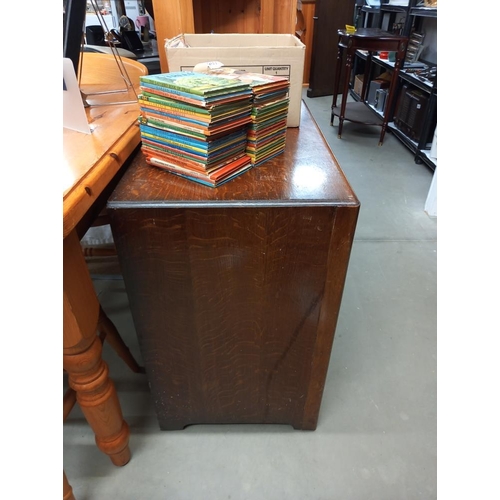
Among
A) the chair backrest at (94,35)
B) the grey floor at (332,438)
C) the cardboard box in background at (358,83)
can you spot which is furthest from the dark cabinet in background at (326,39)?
the grey floor at (332,438)

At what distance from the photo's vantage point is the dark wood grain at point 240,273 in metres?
0.67

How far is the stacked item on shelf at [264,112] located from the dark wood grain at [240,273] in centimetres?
4

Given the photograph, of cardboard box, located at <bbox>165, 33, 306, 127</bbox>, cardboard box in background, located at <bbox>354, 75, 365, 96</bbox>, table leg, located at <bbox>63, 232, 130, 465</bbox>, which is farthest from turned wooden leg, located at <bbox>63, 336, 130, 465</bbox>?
cardboard box in background, located at <bbox>354, 75, 365, 96</bbox>

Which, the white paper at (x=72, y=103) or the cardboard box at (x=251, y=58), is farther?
the cardboard box at (x=251, y=58)

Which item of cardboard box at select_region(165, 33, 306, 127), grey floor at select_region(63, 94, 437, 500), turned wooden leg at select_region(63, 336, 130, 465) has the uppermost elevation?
cardboard box at select_region(165, 33, 306, 127)

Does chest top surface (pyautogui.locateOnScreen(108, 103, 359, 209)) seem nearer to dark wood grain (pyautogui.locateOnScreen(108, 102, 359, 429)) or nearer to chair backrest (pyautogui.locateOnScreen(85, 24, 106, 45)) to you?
dark wood grain (pyautogui.locateOnScreen(108, 102, 359, 429))

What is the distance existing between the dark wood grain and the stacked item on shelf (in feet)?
0.12

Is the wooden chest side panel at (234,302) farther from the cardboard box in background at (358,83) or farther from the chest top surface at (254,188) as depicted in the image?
the cardboard box in background at (358,83)

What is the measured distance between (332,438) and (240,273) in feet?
2.31

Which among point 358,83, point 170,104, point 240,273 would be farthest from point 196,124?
point 358,83

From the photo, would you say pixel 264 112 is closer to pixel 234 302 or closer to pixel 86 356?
pixel 234 302

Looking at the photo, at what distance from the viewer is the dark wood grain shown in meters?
0.67

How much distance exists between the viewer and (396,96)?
3322 mm
